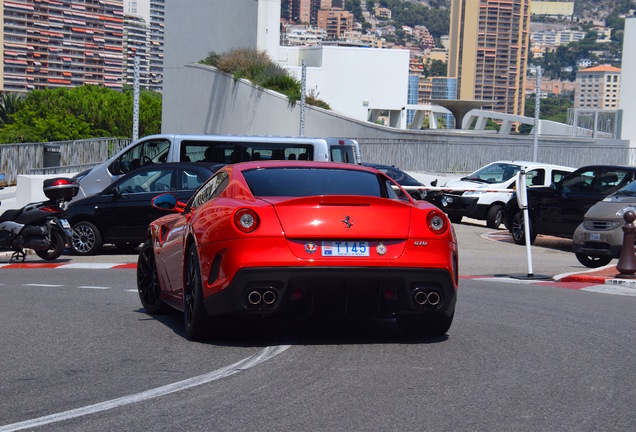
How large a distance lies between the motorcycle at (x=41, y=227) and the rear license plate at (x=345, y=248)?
10.0m

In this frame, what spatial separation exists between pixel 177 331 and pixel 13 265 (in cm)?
867

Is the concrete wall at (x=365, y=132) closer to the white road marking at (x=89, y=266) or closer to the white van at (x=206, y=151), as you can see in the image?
the white van at (x=206, y=151)

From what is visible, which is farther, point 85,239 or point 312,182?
point 85,239

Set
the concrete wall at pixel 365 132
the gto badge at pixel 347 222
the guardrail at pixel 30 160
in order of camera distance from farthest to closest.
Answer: the concrete wall at pixel 365 132 < the guardrail at pixel 30 160 < the gto badge at pixel 347 222

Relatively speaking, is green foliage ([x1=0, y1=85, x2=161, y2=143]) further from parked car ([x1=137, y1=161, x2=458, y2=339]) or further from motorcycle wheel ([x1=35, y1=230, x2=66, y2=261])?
parked car ([x1=137, y1=161, x2=458, y2=339])

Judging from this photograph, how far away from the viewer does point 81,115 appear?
121 metres

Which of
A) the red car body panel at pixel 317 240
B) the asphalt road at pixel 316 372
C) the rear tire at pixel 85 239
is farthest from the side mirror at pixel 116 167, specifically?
the red car body panel at pixel 317 240

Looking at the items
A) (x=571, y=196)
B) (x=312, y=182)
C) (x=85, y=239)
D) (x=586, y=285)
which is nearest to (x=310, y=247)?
(x=312, y=182)

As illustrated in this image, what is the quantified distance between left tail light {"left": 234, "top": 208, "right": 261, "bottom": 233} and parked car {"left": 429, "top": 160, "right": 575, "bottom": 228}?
62.9ft

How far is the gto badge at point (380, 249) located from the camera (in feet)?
26.4

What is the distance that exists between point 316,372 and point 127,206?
12.2 metres

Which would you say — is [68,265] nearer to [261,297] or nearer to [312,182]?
[312,182]

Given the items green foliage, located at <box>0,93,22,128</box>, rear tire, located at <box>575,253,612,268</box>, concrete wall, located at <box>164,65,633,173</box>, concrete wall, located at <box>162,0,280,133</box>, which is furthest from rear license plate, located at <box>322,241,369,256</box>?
green foliage, located at <box>0,93,22,128</box>

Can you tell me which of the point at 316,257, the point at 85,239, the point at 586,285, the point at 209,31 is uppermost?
the point at 209,31
